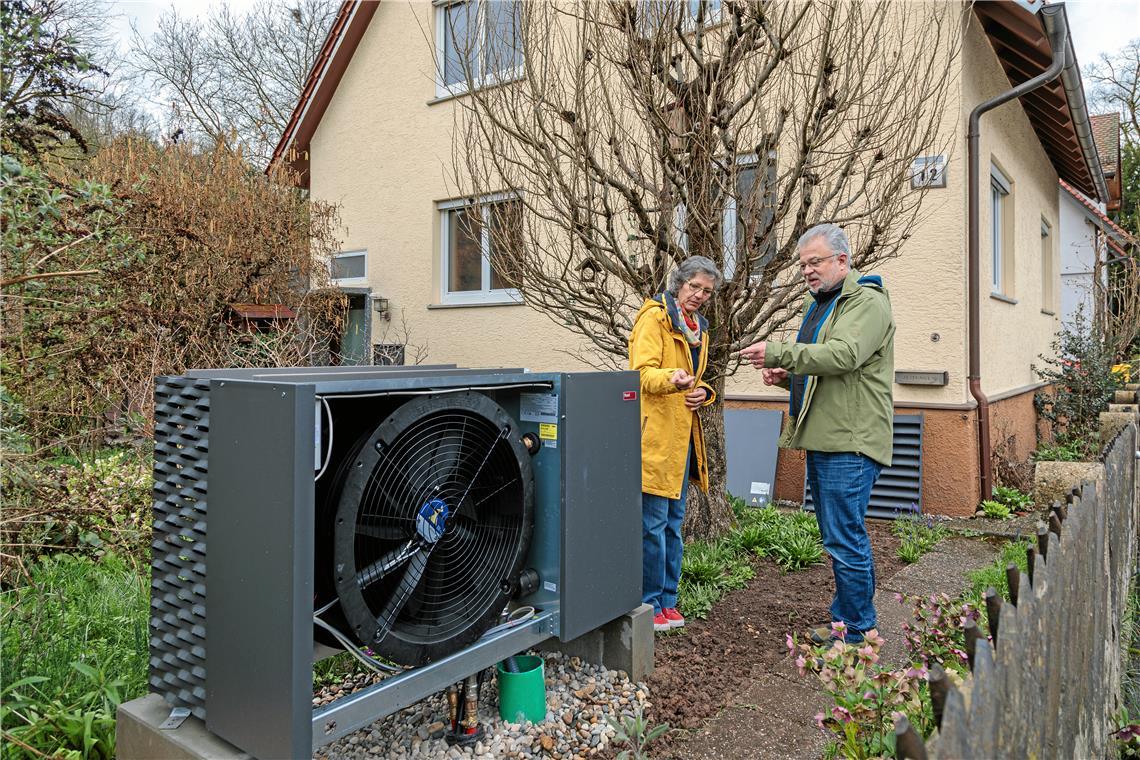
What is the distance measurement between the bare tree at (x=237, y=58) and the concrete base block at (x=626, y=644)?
16.7 meters

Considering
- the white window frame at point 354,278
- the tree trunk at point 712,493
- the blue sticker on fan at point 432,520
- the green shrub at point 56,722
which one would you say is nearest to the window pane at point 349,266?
the white window frame at point 354,278

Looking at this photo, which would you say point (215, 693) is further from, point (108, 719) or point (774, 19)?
point (774, 19)

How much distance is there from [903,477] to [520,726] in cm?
449

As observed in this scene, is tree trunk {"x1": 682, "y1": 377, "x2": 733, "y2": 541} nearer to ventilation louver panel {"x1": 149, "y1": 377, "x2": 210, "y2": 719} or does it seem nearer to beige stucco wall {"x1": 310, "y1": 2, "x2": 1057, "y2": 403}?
beige stucco wall {"x1": 310, "y1": 2, "x2": 1057, "y2": 403}

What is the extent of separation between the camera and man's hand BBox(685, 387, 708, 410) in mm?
3383

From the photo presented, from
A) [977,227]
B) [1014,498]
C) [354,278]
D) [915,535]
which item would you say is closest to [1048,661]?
[915,535]

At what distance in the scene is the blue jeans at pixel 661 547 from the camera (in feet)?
11.1

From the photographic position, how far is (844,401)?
3213 mm

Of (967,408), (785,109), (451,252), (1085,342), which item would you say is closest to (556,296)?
(785,109)

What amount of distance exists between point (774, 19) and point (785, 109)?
48 cm

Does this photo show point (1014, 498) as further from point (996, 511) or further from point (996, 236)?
point (996, 236)

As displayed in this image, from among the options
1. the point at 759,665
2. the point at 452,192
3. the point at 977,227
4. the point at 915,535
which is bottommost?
the point at 759,665

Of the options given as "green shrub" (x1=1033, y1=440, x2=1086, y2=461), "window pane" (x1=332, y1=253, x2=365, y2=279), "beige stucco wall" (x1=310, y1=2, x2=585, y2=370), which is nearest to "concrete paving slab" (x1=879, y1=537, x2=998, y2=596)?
"green shrub" (x1=1033, y1=440, x2=1086, y2=461)

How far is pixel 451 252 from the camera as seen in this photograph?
31.3 feet
